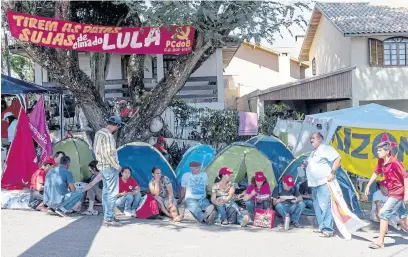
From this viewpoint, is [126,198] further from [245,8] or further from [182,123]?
[182,123]

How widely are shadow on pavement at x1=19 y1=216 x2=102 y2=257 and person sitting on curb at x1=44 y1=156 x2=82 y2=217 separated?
46cm

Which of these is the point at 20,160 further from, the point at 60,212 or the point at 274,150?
the point at 274,150

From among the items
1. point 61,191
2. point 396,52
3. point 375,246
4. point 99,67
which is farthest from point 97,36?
point 396,52

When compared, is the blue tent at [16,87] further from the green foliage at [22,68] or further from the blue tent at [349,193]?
the green foliage at [22,68]

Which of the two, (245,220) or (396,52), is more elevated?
(396,52)

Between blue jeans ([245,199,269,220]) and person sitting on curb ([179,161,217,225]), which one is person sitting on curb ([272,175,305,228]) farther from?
person sitting on curb ([179,161,217,225])

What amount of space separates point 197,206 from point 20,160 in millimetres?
4497

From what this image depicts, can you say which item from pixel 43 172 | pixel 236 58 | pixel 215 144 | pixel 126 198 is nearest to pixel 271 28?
pixel 126 198

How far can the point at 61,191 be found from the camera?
857cm

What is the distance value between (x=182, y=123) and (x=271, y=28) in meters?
7.73

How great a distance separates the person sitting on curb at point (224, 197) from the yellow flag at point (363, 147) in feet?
10.9

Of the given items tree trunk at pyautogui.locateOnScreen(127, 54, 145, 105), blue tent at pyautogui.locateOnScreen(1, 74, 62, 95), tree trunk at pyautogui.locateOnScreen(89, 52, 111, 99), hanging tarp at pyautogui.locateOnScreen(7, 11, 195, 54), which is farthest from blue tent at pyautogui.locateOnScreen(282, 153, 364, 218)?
tree trunk at pyautogui.locateOnScreen(89, 52, 111, 99)

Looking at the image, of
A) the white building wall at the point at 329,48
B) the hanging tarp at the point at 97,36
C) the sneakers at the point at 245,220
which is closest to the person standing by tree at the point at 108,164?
the sneakers at the point at 245,220

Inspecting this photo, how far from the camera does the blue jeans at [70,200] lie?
28.3ft
